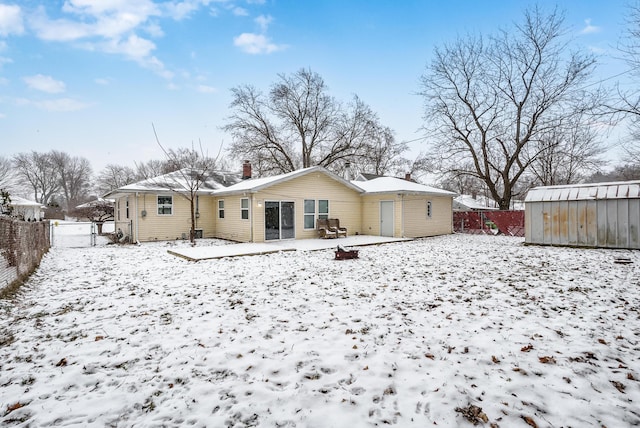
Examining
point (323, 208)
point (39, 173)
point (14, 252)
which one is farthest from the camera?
point (39, 173)

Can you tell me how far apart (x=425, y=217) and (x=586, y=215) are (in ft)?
21.1

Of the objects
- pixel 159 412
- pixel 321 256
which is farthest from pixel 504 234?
pixel 159 412

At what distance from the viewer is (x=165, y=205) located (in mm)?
14578

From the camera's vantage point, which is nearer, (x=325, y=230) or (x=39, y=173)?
(x=325, y=230)

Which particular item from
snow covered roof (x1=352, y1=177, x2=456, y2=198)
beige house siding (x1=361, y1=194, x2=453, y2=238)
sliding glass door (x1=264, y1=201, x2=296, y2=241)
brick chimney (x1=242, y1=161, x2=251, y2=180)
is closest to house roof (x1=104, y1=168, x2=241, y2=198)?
brick chimney (x1=242, y1=161, x2=251, y2=180)

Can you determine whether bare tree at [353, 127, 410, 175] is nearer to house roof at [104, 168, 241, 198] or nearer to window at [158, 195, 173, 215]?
house roof at [104, 168, 241, 198]

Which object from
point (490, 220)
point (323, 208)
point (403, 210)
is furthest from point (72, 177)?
point (490, 220)

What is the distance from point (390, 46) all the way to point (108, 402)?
1817cm

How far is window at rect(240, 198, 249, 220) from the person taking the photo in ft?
44.2

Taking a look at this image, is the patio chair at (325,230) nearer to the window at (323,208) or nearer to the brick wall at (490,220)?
the window at (323,208)

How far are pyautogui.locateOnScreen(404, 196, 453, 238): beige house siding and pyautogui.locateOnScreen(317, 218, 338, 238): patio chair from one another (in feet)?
11.8

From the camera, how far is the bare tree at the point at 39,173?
45094 mm

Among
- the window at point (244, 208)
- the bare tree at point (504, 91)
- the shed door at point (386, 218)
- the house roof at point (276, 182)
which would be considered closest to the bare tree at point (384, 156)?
the bare tree at point (504, 91)

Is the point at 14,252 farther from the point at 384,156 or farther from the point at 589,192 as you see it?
the point at 384,156
